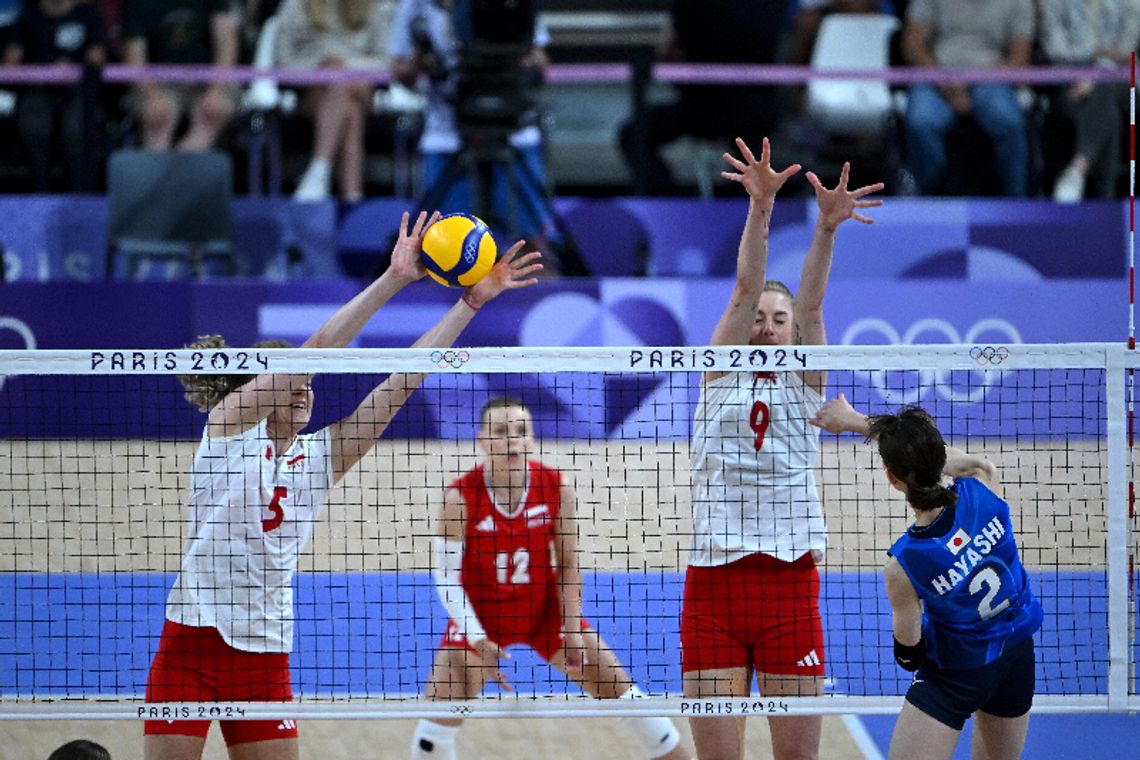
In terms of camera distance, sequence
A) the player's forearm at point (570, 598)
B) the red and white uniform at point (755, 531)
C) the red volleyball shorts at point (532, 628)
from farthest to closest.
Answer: the red volleyball shorts at point (532, 628) < the player's forearm at point (570, 598) < the red and white uniform at point (755, 531)

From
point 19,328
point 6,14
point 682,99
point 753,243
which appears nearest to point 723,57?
point 682,99

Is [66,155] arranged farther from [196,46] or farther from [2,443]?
[2,443]

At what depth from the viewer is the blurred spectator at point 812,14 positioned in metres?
13.8

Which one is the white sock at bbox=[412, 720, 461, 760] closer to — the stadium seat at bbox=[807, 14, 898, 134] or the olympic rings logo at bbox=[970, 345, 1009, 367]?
the olympic rings logo at bbox=[970, 345, 1009, 367]

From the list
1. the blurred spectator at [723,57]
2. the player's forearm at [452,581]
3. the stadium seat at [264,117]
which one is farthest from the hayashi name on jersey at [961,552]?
the stadium seat at [264,117]

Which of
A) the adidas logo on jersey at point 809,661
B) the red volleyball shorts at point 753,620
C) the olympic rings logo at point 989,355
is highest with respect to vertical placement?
the olympic rings logo at point 989,355

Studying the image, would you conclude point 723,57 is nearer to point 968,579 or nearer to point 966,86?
point 966,86

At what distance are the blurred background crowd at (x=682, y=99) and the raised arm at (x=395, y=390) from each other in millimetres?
6763

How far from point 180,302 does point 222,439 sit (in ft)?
19.5

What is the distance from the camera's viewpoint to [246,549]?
219 inches

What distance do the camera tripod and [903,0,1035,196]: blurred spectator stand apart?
3534 mm

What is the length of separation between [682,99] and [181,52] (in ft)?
14.2

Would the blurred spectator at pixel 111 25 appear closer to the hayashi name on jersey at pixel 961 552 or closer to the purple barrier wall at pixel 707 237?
the purple barrier wall at pixel 707 237

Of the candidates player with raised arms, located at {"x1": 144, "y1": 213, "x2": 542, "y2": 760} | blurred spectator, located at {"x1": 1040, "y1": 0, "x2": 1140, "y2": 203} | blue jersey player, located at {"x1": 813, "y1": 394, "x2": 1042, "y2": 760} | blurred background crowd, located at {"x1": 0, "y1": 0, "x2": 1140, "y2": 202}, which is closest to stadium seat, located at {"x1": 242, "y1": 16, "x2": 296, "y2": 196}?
blurred background crowd, located at {"x1": 0, "y1": 0, "x2": 1140, "y2": 202}
